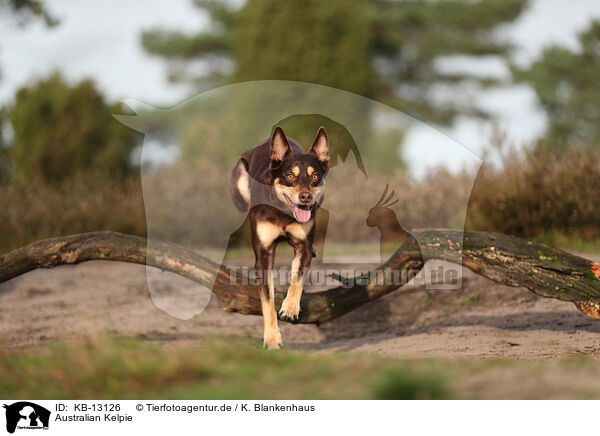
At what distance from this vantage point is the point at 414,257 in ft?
18.1

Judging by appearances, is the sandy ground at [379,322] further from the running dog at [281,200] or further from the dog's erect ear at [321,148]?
the dog's erect ear at [321,148]

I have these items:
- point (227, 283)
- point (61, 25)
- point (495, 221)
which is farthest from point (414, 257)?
point (61, 25)

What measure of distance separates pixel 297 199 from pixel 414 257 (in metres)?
2.02

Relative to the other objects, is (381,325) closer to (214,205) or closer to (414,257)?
(414,257)

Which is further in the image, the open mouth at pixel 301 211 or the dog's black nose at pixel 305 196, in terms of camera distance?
the open mouth at pixel 301 211

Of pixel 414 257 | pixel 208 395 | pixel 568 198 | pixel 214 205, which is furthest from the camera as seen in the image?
pixel 214 205

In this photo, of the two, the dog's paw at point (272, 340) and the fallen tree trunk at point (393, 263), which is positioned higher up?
the fallen tree trunk at point (393, 263)

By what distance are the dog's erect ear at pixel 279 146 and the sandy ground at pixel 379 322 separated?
203 centimetres

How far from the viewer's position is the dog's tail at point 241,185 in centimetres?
459

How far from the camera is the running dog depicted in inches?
153

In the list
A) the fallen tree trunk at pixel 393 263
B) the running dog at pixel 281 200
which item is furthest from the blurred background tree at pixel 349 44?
the running dog at pixel 281 200

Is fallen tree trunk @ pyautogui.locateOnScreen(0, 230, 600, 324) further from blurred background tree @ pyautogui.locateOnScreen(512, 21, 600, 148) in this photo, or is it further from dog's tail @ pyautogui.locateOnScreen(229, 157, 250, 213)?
blurred background tree @ pyautogui.locateOnScreen(512, 21, 600, 148)

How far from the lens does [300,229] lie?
4.21 m
